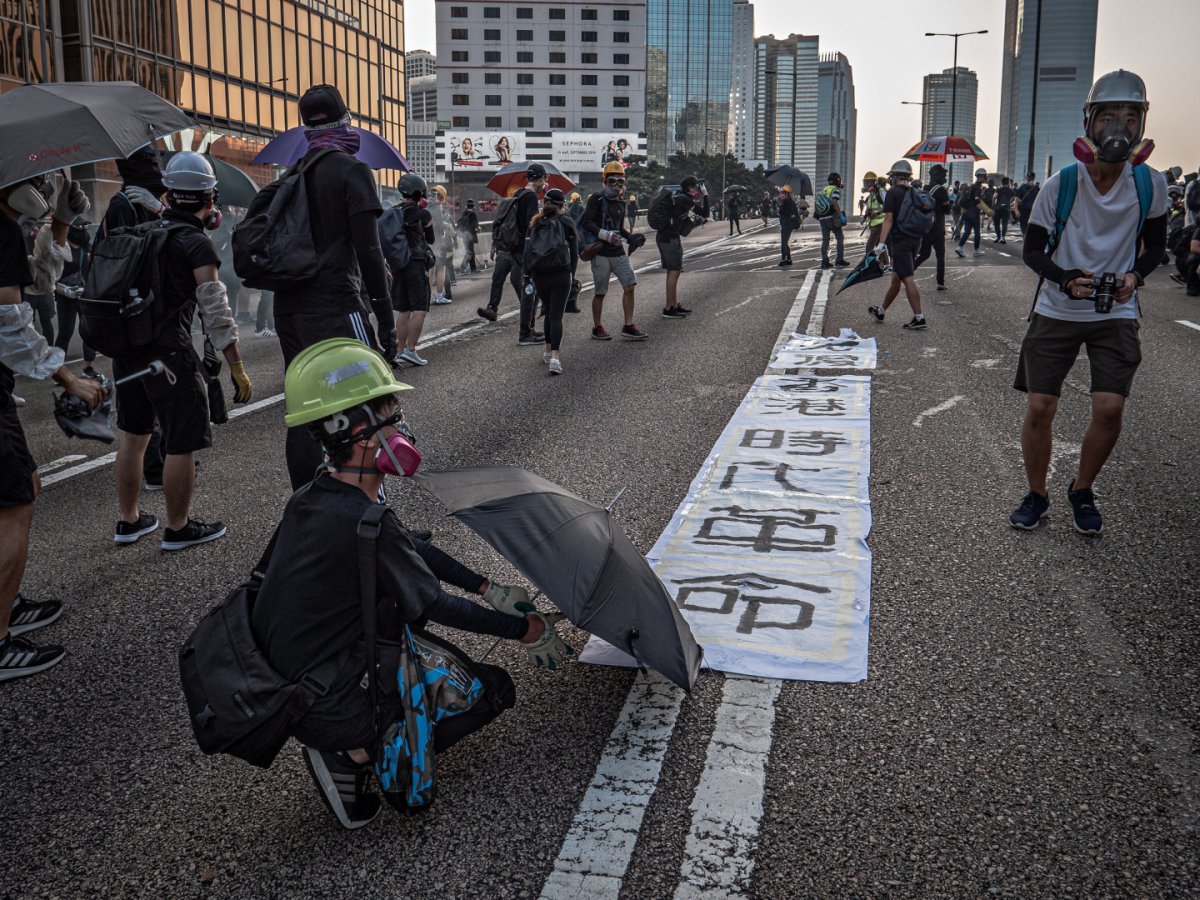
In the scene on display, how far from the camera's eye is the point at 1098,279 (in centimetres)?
483

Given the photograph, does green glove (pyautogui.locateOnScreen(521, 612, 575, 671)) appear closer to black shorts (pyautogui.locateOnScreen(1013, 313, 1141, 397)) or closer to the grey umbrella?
the grey umbrella

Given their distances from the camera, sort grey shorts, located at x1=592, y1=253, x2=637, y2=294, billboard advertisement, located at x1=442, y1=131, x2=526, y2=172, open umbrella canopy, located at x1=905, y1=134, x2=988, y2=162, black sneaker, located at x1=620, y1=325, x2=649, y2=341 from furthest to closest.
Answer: billboard advertisement, located at x1=442, y1=131, x2=526, y2=172 < open umbrella canopy, located at x1=905, y1=134, x2=988, y2=162 < black sneaker, located at x1=620, y1=325, x2=649, y2=341 < grey shorts, located at x1=592, y1=253, x2=637, y2=294

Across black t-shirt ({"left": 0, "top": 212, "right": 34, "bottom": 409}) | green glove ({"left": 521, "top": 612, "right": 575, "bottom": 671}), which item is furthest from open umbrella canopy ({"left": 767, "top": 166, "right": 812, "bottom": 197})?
green glove ({"left": 521, "top": 612, "right": 575, "bottom": 671})

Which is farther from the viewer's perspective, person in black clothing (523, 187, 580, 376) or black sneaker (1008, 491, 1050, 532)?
person in black clothing (523, 187, 580, 376)

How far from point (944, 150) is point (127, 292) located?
30.1 m

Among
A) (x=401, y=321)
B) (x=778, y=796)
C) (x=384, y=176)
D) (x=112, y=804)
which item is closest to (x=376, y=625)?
(x=112, y=804)

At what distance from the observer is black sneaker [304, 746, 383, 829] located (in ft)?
9.30

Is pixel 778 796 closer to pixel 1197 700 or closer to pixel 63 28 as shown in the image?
pixel 1197 700

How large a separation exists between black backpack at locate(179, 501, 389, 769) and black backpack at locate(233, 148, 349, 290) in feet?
6.78

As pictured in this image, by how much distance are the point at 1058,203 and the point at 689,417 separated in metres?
3.50

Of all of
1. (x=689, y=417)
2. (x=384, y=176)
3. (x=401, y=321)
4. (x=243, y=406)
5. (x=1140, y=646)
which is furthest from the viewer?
(x=384, y=176)

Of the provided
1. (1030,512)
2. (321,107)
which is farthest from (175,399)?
(1030,512)

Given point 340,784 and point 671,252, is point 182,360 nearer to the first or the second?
point 340,784

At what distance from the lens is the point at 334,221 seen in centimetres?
459
